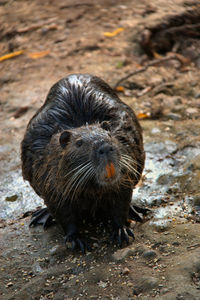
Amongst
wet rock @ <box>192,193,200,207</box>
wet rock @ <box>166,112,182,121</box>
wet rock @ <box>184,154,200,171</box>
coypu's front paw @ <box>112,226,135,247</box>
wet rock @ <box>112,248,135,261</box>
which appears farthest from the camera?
wet rock @ <box>166,112,182,121</box>

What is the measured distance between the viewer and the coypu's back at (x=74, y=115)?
165 inches

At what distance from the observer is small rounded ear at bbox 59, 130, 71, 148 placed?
3.71m

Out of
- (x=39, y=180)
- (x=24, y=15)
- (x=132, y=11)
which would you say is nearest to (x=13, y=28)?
(x=24, y=15)

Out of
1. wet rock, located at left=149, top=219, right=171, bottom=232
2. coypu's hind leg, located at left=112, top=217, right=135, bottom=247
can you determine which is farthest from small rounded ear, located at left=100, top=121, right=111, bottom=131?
wet rock, located at left=149, top=219, right=171, bottom=232

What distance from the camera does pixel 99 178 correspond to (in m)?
3.42

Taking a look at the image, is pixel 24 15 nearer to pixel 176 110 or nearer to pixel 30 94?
pixel 30 94

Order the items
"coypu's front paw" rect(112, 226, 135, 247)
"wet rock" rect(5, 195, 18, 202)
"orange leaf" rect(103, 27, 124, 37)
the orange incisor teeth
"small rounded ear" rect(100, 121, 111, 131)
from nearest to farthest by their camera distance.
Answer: the orange incisor teeth < "small rounded ear" rect(100, 121, 111, 131) < "coypu's front paw" rect(112, 226, 135, 247) < "wet rock" rect(5, 195, 18, 202) < "orange leaf" rect(103, 27, 124, 37)

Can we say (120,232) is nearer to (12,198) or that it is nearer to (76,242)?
(76,242)

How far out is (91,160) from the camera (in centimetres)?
344

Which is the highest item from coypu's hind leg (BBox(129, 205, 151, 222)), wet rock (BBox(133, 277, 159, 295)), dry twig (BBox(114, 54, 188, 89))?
wet rock (BBox(133, 277, 159, 295))

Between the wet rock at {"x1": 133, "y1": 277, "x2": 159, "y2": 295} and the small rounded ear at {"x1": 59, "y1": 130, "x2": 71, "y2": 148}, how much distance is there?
1.23 m

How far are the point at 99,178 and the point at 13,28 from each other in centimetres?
584

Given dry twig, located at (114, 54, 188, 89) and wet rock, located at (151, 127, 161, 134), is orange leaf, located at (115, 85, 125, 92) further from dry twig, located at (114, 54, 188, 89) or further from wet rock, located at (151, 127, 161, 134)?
wet rock, located at (151, 127, 161, 134)

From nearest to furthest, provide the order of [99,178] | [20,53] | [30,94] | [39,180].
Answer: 1. [99,178]
2. [39,180]
3. [30,94]
4. [20,53]
